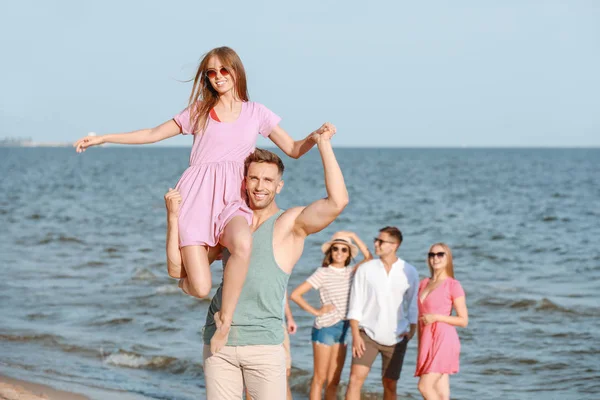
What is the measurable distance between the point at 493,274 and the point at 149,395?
33.8 feet

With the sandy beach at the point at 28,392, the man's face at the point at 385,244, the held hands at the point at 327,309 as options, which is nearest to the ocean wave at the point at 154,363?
the sandy beach at the point at 28,392

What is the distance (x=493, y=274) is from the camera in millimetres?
17156

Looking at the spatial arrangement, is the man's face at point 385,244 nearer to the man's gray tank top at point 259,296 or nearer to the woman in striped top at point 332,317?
the woman in striped top at point 332,317

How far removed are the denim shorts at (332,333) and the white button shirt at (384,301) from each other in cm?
25

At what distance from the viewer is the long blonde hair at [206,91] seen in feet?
14.1

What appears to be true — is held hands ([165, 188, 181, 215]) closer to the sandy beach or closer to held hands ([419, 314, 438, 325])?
held hands ([419, 314, 438, 325])

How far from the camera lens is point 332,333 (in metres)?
7.27

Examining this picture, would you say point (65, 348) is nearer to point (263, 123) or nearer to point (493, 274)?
point (263, 123)

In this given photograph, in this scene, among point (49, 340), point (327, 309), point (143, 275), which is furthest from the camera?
point (143, 275)

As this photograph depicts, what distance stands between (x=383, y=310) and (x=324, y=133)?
10.9 ft

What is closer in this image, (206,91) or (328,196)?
(328,196)

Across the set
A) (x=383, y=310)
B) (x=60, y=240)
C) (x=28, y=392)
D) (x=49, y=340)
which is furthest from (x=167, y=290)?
(x=60, y=240)

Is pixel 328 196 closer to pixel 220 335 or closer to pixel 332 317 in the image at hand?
pixel 220 335

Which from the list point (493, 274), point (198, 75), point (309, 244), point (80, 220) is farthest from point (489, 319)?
point (80, 220)
